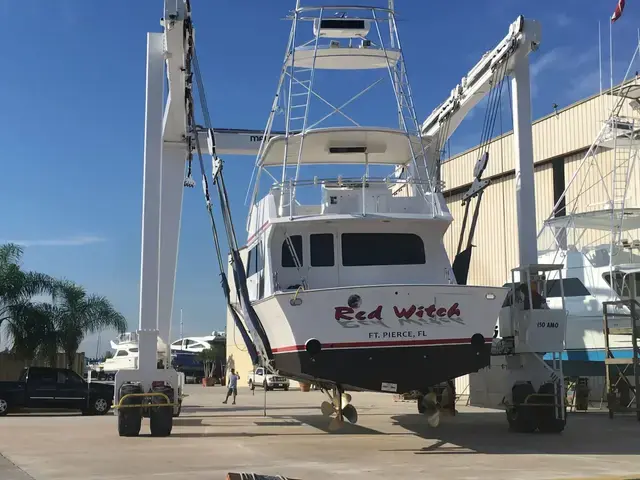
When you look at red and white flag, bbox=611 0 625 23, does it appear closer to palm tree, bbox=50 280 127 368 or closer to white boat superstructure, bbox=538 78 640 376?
white boat superstructure, bbox=538 78 640 376

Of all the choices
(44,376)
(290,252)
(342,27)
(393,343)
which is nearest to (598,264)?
(342,27)

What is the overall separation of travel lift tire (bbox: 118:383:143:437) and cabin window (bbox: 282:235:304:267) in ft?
11.6

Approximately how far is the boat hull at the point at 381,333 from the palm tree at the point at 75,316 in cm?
1883

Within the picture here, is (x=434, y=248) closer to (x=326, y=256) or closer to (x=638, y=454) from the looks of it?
(x=326, y=256)

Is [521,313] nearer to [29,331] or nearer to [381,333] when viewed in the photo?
[381,333]

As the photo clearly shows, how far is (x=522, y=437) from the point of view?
14.1m

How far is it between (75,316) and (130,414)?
16.1 m

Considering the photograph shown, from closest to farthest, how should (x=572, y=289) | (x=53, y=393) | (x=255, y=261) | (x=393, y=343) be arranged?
1. (x=393, y=343)
2. (x=255, y=261)
3. (x=53, y=393)
4. (x=572, y=289)

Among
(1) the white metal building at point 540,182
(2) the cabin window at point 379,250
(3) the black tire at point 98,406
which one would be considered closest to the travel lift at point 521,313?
(2) the cabin window at point 379,250

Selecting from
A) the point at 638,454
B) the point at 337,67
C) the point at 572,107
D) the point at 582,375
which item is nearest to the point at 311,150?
the point at 337,67

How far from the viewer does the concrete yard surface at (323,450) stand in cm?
992

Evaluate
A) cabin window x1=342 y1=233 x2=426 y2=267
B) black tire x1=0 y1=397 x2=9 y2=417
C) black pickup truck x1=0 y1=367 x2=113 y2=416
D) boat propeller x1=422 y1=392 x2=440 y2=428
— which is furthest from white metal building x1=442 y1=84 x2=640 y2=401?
black tire x1=0 y1=397 x2=9 y2=417

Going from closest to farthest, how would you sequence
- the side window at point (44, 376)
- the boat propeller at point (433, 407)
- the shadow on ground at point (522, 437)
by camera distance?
1. the shadow on ground at point (522, 437)
2. the boat propeller at point (433, 407)
3. the side window at point (44, 376)

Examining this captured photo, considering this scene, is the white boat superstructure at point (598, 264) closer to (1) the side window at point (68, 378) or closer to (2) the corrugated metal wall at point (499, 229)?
(2) the corrugated metal wall at point (499, 229)
